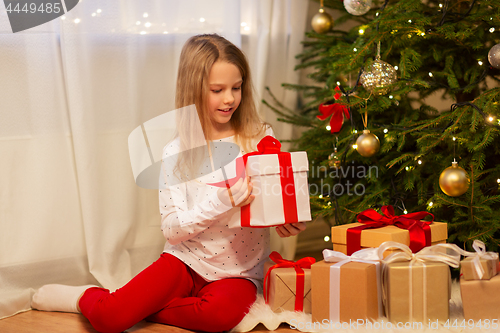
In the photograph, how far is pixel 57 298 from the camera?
59.0 inches

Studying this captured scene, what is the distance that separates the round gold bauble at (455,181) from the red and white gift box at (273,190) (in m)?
0.44

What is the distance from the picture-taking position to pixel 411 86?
5.12ft

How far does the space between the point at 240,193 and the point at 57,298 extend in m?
0.75

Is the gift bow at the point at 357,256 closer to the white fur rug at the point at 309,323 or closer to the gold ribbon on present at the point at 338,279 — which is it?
the gold ribbon on present at the point at 338,279

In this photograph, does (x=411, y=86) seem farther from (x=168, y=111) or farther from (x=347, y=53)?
(x=168, y=111)

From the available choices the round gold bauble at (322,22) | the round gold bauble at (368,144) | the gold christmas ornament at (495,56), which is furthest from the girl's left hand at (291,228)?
the round gold bauble at (322,22)

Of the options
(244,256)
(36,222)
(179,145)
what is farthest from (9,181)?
(244,256)

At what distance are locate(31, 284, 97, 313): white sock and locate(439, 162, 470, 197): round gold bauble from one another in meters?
1.20

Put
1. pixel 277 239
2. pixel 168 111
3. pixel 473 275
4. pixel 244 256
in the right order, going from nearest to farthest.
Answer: pixel 473 275, pixel 244 256, pixel 168 111, pixel 277 239

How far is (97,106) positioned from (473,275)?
1363 mm

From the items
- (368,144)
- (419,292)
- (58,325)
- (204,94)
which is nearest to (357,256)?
(419,292)

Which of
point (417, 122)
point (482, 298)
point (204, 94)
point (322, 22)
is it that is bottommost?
point (482, 298)

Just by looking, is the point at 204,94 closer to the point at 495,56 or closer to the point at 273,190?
the point at 273,190

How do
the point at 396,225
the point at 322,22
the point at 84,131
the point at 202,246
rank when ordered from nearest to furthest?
the point at 396,225 → the point at 202,246 → the point at 84,131 → the point at 322,22
